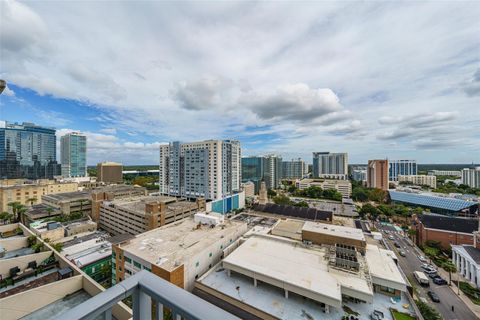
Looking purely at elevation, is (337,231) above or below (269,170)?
below

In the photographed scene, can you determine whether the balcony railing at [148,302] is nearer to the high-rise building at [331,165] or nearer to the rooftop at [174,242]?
the rooftop at [174,242]

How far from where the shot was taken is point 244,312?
8062mm

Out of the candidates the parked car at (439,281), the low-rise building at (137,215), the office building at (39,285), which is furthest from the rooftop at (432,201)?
the office building at (39,285)

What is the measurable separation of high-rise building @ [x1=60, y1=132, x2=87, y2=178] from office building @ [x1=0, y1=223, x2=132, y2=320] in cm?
5331

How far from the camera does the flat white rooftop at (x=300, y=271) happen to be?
8086mm

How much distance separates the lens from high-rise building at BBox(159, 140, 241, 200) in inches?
1272

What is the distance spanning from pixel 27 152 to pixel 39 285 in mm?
55377

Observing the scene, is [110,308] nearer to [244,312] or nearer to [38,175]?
[244,312]

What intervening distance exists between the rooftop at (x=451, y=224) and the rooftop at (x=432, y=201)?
911cm

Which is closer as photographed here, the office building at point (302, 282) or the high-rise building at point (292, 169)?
the office building at point (302, 282)

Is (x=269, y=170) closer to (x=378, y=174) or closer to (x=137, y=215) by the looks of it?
(x=378, y=174)

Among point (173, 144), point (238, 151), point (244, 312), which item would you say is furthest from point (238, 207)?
point (244, 312)

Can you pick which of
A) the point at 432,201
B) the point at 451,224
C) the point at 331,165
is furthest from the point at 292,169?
the point at 451,224

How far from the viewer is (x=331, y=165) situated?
70688 millimetres
